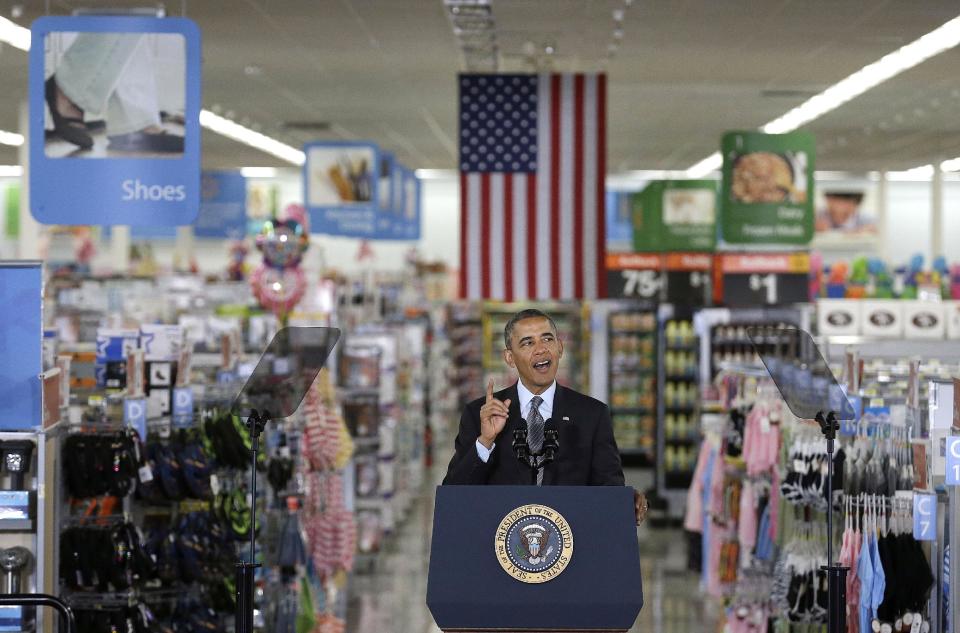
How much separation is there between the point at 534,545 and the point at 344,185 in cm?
1351

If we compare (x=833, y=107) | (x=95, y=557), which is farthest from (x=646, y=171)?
(x=95, y=557)

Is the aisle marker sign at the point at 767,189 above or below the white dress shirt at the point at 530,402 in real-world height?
above

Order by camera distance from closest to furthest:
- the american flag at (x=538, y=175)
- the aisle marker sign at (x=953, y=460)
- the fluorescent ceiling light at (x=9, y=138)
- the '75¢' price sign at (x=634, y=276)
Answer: the aisle marker sign at (x=953, y=460), the american flag at (x=538, y=175), the '75¢' price sign at (x=634, y=276), the fluorescent ceiling light at (x=9, y=138)

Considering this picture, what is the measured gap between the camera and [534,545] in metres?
3.56

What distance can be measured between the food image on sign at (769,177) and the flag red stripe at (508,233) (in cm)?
436

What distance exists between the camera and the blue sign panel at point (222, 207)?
21047 mm

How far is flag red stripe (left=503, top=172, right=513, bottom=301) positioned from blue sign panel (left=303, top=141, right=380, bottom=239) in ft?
22.3

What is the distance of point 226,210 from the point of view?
837 inches

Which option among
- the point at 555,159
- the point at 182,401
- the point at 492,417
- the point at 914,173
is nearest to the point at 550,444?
the point at 492,417

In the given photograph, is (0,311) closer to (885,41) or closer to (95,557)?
(95,557)

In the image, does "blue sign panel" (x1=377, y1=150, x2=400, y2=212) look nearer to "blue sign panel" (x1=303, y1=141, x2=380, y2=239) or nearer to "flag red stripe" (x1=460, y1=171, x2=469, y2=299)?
"blue sign panel" (x1=303, y1=141, x2=380, y2=239)

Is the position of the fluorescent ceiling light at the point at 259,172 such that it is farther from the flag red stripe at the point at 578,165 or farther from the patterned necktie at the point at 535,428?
the patterned necktie at the point at 535,428

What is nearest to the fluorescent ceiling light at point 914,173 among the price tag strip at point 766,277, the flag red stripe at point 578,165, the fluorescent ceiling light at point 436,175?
the fluorescent ceiling light at point 436,175

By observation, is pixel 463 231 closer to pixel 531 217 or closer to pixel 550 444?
pixel 531 217
